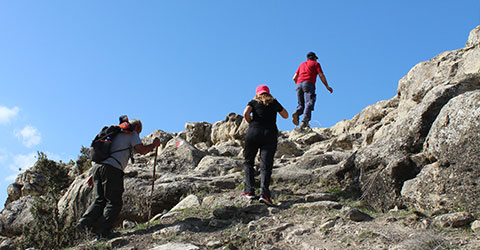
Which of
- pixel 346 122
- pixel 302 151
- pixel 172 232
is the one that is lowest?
pixel 172 232

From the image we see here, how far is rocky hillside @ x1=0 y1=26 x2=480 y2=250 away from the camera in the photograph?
6590mm

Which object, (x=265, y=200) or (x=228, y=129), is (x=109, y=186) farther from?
(x=228, y=129)

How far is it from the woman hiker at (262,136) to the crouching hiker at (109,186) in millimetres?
1866

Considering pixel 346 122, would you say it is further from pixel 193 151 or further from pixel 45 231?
pixel 45 231

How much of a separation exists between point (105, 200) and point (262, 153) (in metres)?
2.93

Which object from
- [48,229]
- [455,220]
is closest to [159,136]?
[48,229]

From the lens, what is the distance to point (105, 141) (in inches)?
328

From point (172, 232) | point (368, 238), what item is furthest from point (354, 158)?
point (172, 232)

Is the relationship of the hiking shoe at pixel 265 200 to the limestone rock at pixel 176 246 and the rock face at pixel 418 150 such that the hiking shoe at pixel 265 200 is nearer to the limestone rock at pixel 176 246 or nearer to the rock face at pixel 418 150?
the rock face at pixel 418 150

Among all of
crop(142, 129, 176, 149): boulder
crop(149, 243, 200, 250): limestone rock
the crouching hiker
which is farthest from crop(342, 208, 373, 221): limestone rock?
crop(142, 129, 176, 149): boulder

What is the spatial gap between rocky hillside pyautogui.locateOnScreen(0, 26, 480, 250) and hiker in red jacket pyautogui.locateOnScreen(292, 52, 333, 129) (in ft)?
11.8

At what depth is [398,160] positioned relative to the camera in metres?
8.17

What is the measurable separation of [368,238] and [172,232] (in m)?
3.14

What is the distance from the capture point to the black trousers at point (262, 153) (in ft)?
28.2
